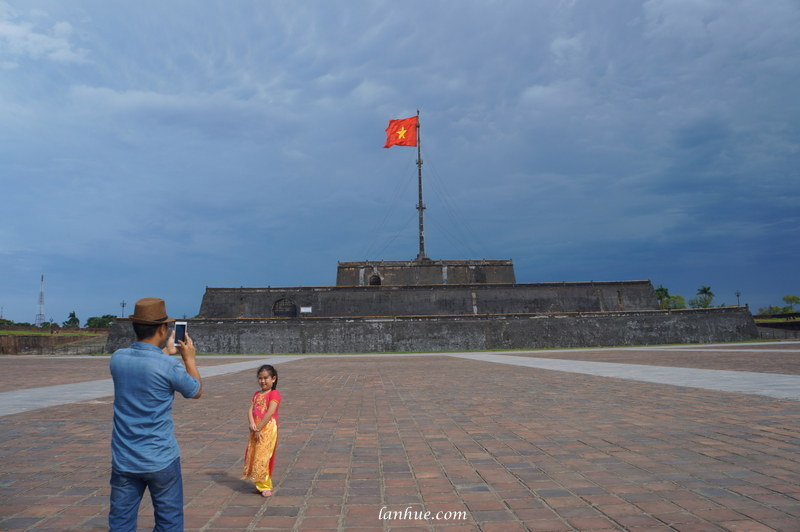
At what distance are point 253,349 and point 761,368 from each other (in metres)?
22.7

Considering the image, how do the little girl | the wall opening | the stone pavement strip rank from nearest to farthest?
the stone pavement strip, the little girl, the wall opening

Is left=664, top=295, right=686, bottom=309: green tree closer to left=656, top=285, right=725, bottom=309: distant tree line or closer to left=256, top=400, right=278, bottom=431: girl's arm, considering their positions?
left=656, top=285, right=725, bottom=309: distant tree line

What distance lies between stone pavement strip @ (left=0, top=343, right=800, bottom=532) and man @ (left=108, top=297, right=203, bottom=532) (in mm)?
621

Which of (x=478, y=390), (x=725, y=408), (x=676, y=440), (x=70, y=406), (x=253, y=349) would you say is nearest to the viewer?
(x=676, y=440)

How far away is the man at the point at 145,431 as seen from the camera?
80.7 inches

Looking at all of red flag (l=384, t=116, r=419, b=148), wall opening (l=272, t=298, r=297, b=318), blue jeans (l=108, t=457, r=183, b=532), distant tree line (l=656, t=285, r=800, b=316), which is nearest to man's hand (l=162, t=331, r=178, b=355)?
blue jeans (l=108, t=457, r=183, b=532)

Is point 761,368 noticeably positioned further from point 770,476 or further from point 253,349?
point 253,349

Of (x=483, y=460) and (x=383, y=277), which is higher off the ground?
(x=383, y=277)

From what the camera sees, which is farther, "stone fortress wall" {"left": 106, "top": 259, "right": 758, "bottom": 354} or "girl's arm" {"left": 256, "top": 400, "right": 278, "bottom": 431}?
"stone fortress wall" {"left": 106, "top": 259, "right": 758, "bottom": 354}

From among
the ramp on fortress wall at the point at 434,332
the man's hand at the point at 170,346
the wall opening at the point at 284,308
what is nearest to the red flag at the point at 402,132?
the wall opening at the point at 284,308

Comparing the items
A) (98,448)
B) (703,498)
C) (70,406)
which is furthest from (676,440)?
(70,406)

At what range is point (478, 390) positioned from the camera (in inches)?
321

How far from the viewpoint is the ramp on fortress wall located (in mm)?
26047

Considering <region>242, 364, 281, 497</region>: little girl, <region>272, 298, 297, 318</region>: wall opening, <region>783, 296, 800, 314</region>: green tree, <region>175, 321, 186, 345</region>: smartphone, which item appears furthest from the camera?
<region>783, 296, 800, 314</region>: green tree
